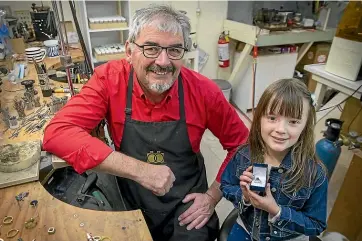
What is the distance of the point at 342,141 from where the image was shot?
183 cm

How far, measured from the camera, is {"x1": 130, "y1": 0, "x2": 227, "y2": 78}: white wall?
3056 millimetres

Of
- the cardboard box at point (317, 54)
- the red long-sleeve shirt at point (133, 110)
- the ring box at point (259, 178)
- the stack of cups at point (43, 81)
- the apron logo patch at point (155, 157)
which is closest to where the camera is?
the ring box at point (259, 178)

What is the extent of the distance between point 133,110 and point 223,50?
2211 mm

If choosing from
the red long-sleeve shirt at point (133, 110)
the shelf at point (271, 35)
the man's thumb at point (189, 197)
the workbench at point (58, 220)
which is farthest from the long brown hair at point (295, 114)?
the shelf at point (271, 35)

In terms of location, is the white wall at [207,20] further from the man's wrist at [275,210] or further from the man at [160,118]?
the man's wrist at [275,210]

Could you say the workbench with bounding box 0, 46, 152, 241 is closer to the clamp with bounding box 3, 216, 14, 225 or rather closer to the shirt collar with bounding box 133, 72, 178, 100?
the clamp with bounding box 3, 216, 14, 225

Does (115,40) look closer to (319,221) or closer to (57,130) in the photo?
(57,130)

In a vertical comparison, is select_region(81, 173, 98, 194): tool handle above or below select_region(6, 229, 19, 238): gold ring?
below

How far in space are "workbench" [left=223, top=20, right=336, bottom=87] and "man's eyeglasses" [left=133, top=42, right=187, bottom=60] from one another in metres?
1.84

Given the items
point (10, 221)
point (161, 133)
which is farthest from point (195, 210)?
point (10, 221)

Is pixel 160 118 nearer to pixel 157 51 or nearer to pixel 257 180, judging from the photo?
pixel 157 51

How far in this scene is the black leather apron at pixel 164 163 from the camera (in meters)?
1.23

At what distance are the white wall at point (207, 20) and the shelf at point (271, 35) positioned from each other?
0.11 meters

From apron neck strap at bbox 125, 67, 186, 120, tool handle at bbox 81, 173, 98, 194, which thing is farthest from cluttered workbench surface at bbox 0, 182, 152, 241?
apron neck strap at bbox 125, 67, 186, 120
